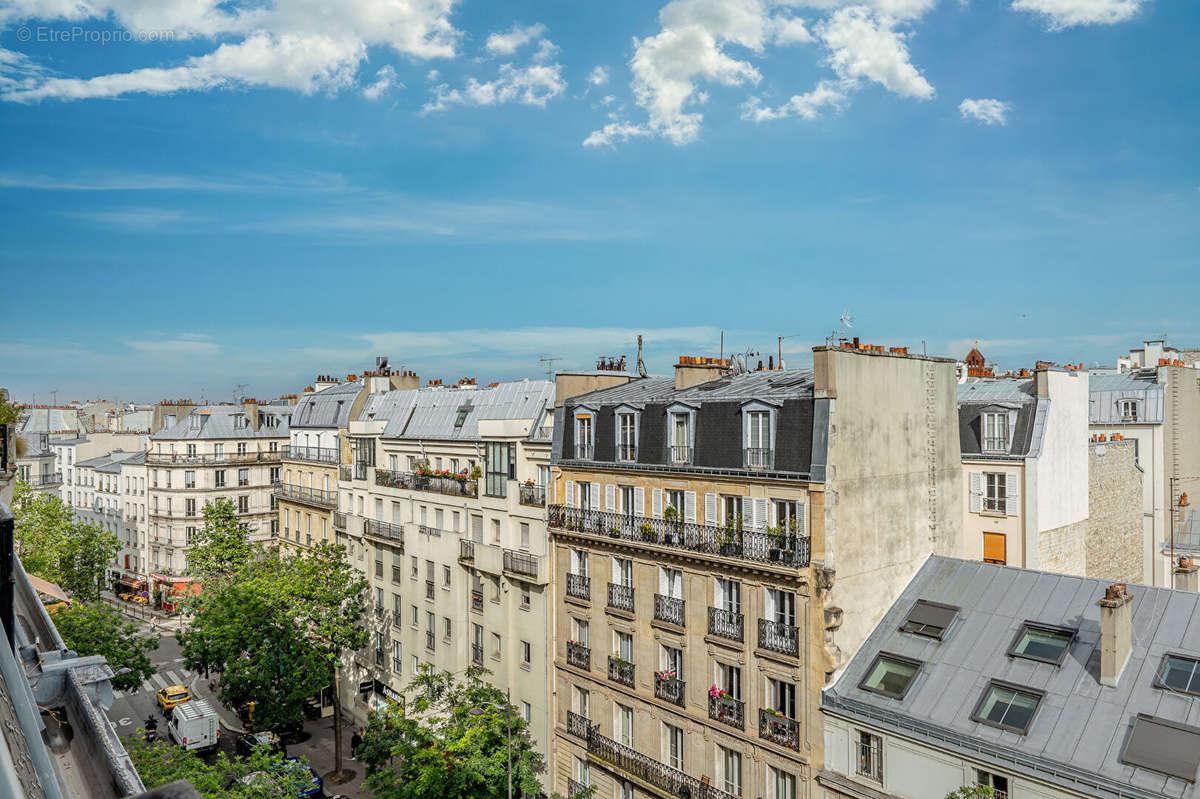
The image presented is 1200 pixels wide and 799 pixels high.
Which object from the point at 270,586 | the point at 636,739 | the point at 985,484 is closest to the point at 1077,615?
the point at 985,484

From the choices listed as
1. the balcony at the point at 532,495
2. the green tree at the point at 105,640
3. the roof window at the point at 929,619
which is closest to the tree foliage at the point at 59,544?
the green tree at the point at 105,640

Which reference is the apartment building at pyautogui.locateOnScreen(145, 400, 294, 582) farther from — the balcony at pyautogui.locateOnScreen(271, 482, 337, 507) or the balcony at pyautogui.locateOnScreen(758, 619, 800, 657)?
the balcony at pyautogui.locateOnScreen(758, 619, 800, 657)

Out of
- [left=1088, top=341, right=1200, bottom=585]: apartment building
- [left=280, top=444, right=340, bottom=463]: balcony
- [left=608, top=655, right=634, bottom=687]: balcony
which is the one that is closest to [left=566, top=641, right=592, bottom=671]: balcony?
[left=608, top=655, right=634, bottom=687]: balcony

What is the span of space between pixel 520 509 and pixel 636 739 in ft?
35.3

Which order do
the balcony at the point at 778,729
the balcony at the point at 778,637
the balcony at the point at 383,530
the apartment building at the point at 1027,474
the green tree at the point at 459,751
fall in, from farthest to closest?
the balcony at the point at 383,530 → the apartment building at the point at 1027,474 → the green tree at the point at 459,751 → the balcony at the point at 778,637 → the balcony at the point at 778,729

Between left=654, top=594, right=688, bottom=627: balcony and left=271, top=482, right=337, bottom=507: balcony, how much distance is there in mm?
29279

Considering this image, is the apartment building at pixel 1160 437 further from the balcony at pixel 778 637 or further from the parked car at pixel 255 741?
the parked car at pixel 255 741

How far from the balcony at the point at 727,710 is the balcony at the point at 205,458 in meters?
57.5

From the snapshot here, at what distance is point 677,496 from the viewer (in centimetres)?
2969

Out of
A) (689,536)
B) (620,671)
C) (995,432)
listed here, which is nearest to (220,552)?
(620,671)

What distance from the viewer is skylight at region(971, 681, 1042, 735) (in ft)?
71.9

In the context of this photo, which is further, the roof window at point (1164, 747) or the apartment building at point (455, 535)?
the apartment building at point (455, 535)

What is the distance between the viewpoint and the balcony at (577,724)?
106ft

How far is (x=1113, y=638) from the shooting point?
21.5m
